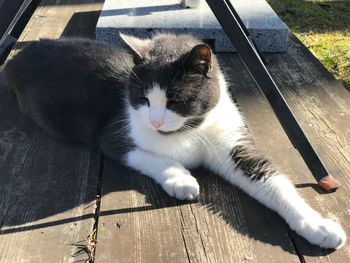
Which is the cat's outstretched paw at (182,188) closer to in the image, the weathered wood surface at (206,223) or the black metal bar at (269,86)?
the weathered wood surface at (206,223)

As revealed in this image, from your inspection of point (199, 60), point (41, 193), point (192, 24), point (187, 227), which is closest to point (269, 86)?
point (199, 60)

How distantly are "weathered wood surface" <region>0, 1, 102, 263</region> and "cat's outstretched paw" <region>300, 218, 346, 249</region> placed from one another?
77 cm

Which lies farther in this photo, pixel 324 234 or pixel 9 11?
pixel 9 11

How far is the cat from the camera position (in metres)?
1.84

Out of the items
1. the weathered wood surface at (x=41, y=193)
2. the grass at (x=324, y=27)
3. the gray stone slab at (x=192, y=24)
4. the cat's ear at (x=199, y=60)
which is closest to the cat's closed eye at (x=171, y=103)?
the cat's ear at (x=199, y=60)

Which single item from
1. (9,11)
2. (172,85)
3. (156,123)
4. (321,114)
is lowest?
(321,114)

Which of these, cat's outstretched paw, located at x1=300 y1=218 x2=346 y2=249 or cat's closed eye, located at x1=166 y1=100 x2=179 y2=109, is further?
cat's closed eye, located at x1=166 y1=100 x2=179 y2=109

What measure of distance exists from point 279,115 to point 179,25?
4.81 ft

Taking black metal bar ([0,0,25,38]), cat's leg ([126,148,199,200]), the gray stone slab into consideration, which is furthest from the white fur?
the gray stone slab

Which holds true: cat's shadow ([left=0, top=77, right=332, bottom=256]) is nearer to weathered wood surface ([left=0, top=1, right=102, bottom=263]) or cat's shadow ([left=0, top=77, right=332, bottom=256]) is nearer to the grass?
weathered wood surface ([left=0, top=1, right=102, bottom=263])

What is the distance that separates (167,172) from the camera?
1936 mm

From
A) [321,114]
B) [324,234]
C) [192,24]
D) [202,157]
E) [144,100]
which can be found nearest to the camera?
[324,234]

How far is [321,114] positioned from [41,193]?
4.85 feet

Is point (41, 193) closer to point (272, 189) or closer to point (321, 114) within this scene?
point (272, 189)
